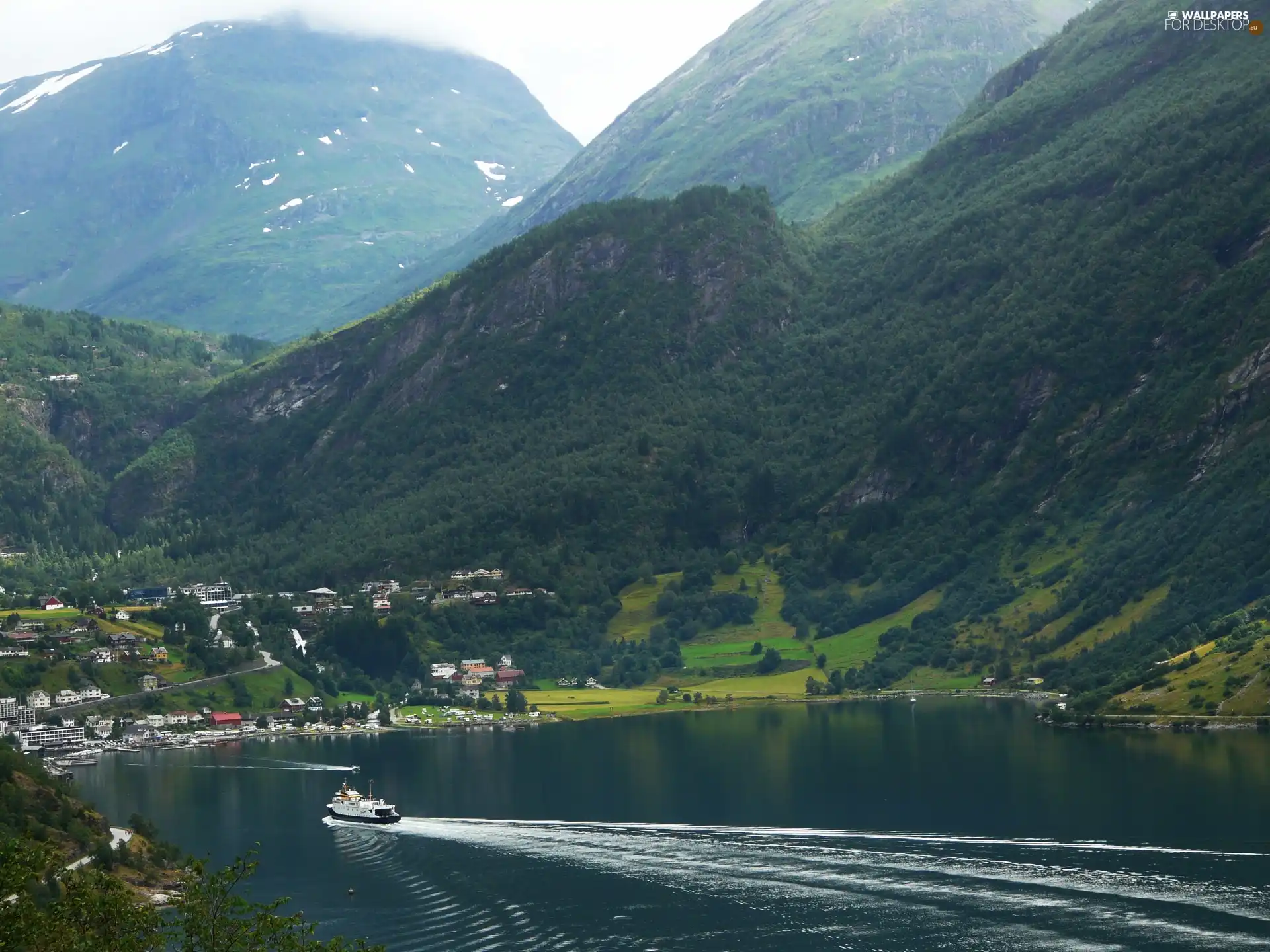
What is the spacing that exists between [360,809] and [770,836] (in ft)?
111

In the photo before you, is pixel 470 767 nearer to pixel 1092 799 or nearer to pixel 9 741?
pixel 9 741

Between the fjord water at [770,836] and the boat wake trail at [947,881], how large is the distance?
0.21 m

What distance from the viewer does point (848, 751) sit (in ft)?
540

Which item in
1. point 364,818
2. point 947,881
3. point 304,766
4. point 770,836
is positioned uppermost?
point 304,766

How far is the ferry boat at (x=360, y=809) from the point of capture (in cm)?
14150

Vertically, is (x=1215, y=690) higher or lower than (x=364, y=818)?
higher

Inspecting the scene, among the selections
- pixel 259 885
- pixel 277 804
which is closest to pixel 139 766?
pixel 277 804

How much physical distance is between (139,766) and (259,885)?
200ft

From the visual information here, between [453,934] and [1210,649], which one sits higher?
[1210,649]

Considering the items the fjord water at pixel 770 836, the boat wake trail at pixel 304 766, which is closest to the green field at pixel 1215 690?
the fjord water at pixel 770 836

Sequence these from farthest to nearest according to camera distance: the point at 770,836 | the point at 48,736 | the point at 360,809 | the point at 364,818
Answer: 1. the point at 48,736
2. the point at 360,809
3. the point at 364,818
4. the point at 770,836

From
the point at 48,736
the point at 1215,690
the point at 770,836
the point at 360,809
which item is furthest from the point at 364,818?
the point at 1215,690

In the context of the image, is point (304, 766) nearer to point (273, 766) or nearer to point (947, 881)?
point (273, 766)

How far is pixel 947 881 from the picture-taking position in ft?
360
